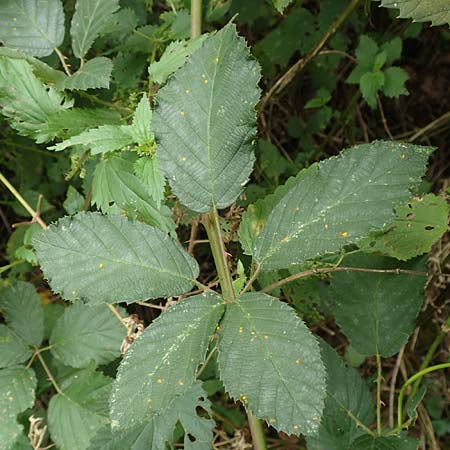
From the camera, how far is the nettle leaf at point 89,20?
4.95 feet

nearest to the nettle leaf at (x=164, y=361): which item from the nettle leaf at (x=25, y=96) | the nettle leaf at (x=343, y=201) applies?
the nettle leaf at (x=343, y=201)

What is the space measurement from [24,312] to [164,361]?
959 millimetres

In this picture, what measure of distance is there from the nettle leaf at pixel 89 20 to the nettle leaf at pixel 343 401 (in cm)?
100

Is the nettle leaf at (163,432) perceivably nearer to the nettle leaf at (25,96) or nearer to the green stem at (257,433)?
the green stem at (257,433)

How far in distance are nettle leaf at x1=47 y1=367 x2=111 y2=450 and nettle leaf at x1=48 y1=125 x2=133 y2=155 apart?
747mm

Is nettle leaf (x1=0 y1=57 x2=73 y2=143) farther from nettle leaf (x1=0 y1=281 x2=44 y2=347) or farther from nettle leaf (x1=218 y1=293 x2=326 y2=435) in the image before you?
nettle leaf (x1=218 y1=293 x2=326 y2=435)

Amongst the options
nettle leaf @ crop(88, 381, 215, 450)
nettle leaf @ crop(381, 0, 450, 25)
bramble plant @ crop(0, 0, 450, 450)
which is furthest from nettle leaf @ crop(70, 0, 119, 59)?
nettle leaf @ crop(88, 381, 215, 450)

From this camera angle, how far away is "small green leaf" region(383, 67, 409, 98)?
217 cm

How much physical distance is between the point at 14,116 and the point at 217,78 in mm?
645

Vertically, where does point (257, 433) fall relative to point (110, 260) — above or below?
below

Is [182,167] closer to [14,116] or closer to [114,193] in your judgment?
[114,193]

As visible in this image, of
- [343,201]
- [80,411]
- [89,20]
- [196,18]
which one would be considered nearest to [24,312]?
[80,411]

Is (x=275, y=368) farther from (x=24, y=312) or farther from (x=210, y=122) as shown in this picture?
(x=24, y=312)

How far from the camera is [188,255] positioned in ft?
3.82
